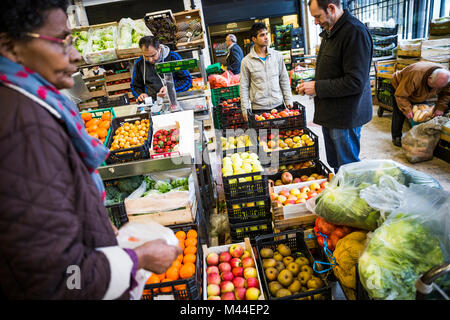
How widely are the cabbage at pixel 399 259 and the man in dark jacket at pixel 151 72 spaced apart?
11.2 feet

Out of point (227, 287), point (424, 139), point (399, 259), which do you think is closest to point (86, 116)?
point (227, 287)

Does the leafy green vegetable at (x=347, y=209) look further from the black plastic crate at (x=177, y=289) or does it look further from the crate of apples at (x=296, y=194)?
the black plastic crate at (x=177, y=289)

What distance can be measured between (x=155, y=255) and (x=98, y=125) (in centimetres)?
225

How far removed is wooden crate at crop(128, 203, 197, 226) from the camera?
7.75 feet

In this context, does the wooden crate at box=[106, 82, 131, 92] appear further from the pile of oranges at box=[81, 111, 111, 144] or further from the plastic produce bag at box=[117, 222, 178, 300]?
the plastic produce bag at box=[117, 222, 178, 300]

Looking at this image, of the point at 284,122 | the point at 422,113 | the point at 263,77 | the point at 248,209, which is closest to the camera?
the point at 248,209

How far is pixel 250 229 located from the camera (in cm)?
275

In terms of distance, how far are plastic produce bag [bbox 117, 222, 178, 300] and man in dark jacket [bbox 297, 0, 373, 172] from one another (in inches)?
83.1

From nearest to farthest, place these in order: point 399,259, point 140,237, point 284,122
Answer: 1. point 140,237
2. point 399,259
3. point 284,122

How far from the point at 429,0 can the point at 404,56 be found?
2.02 m

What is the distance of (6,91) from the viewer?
0.74 m

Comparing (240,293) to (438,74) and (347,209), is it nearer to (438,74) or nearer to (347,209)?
(347,209)

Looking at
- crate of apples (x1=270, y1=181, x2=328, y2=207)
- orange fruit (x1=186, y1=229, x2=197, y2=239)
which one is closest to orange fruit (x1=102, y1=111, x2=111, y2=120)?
orange fruit (x1=186, y1=229, x2=197, y2=239)

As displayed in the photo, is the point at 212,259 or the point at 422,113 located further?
the point at 422,113
